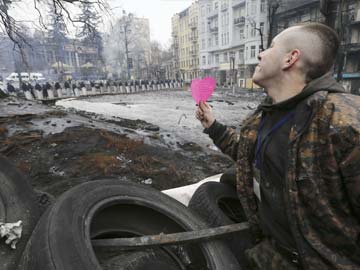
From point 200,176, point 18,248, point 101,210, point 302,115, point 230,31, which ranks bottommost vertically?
point 200,176

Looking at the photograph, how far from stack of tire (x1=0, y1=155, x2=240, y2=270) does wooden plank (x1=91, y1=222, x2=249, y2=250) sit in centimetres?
5

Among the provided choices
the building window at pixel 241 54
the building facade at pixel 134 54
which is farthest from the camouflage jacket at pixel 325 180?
the building facade at pixel 134 54

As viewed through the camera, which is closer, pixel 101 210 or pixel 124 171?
pixel 101 210

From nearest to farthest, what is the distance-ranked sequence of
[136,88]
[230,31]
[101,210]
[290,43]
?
1. [290,43]
2. [101,210]
3. [136,88]
4. [230,31]

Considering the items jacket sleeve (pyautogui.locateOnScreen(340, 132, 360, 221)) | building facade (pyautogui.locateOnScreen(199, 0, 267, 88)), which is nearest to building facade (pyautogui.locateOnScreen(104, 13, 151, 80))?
building facade (pyautogui.locateOnScreen(199, 0, 267, 88))

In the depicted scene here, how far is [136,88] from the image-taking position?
37219 mm

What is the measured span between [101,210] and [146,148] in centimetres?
376

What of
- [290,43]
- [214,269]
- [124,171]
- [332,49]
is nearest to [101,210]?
[214,269]

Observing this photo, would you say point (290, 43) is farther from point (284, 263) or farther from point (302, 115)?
point (284, 263)

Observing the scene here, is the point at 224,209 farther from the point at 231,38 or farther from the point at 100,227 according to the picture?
the point at 231,38

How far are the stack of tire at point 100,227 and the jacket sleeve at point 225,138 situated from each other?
0.66m

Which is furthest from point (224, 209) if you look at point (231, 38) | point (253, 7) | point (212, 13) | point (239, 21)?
point (212, 13)

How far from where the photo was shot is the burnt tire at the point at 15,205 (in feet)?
5.34

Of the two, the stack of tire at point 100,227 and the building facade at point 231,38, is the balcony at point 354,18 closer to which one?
the building facade at point 231,38
